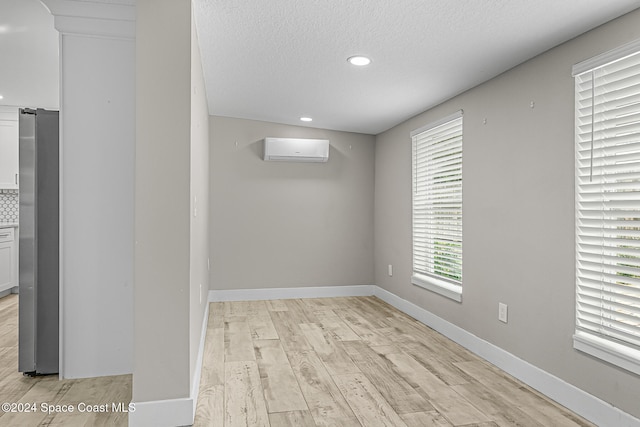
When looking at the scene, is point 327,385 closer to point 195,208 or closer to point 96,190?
point 195,208

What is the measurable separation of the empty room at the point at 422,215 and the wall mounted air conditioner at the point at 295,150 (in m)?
0.83

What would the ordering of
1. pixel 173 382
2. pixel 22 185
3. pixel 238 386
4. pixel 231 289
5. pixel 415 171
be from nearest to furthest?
pixel 173 382 < pixel 238 386 < pixel 22 185 < pixel 415 171 < pixel 231 289

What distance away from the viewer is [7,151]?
547cm

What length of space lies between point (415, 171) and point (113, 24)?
3030mm

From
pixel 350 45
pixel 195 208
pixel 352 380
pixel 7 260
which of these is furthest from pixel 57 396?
pixel 7 260

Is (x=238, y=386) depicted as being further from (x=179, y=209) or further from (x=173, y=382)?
(x=179, y=209)

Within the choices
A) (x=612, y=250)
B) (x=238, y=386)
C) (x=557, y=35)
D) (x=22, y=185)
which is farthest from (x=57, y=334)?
(x=557, y=35)

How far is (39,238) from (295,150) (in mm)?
2894

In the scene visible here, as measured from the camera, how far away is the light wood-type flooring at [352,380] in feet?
7.38

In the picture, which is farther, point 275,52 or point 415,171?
point 415,171

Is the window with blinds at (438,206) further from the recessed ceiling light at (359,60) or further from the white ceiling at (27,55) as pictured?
the white ceiling at (27,55)

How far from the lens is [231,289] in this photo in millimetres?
5031

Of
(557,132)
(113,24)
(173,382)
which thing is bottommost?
(173,382)

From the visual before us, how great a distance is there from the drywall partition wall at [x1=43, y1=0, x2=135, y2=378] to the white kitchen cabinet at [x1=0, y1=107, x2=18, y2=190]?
12.0 feet
